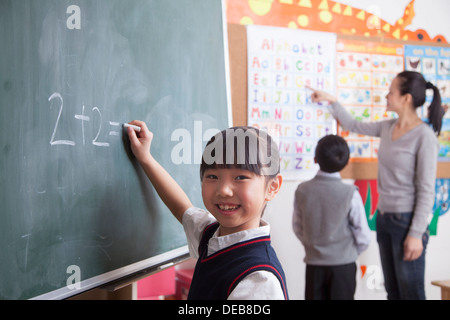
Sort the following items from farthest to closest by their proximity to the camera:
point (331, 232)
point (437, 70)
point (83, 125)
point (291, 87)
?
point (437, 70) → point (291, 87) → point (331, 232) → point (83, 125)

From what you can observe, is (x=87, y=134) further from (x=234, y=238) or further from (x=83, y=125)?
(x=234, y=238)

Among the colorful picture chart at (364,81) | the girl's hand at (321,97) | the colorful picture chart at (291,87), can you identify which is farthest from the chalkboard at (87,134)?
the colorful picture chart at (364,81)

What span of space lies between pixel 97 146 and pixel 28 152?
194 millimetres

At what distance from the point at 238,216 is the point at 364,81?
190cm

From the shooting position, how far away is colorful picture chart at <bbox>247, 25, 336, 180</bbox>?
233 centimetres

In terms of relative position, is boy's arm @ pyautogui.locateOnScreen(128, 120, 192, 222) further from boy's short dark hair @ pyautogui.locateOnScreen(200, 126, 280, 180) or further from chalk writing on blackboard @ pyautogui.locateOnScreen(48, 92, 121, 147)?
boy's short dark hair @ pyautogui.locateOnScreen(200, 126, 280, 180)

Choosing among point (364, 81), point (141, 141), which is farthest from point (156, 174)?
point (364, 81)

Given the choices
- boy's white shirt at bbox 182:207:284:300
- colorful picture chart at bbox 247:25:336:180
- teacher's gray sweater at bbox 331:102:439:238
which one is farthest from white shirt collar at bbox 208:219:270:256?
colorful picture chart at bbox 247:25:336:180

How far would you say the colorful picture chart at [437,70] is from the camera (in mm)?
2611

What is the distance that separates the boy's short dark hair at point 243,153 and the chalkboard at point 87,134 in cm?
22

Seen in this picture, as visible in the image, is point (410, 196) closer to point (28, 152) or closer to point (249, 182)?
point (249, 182)

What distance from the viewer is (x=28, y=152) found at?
71cm

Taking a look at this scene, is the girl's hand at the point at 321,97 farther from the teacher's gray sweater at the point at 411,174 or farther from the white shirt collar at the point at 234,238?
the white shirt collar at the point at 234,238

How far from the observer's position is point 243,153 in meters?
0.93
